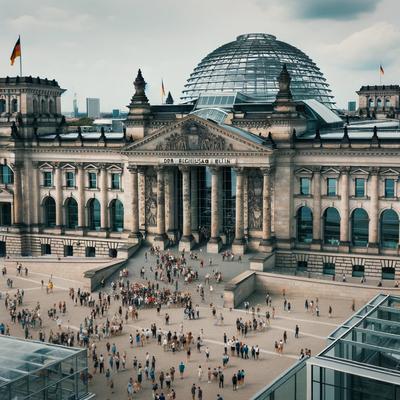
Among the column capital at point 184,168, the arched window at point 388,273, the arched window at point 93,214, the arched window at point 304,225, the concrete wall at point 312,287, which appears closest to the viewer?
the concrete wall at point 312,287

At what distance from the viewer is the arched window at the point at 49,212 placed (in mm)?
102438

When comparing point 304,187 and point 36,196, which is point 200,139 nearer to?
point 304,187

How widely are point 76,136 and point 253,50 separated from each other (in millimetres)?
31949

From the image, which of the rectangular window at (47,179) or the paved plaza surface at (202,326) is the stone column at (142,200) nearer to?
the paved plaza surface at (202,326)

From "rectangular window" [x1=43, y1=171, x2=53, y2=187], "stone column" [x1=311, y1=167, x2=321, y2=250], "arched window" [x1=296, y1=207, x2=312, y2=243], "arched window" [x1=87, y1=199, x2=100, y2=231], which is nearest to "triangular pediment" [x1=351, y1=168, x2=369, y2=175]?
"stone column" [x1=311, y1=167, x2=321, y2=250]

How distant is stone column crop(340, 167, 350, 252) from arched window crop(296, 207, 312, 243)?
14.3ft

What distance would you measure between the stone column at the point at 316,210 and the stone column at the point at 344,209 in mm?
2762

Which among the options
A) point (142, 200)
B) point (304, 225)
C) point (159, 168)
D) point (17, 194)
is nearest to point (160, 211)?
point (142, 200)

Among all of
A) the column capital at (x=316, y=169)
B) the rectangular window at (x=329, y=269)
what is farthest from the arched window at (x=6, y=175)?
the rectangular window at (x=329, y=269)

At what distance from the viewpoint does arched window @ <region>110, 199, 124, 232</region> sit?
98.2 m

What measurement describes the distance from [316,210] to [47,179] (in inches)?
1572

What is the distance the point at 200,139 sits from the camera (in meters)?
87.1

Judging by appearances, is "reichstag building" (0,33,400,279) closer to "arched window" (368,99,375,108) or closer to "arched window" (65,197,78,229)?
"arched window" (65,197,78,229)

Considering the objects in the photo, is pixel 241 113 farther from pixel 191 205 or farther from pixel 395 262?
pixel 395 262
